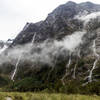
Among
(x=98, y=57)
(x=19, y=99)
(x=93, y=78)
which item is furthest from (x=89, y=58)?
(x=19, y=99)

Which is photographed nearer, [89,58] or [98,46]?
[89,58]

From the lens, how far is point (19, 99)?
8.86m

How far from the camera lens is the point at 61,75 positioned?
17212 centimetres

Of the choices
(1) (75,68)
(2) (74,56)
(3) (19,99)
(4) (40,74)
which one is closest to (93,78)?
(1) (75,68)

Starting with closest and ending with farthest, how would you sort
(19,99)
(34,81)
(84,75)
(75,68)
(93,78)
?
1. (19,99)
2. (93,78)
3. (84,75)
4. (75,68)
5. (34,81)

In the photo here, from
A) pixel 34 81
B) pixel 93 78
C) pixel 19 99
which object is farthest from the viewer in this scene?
pixel 34 81

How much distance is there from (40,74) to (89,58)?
54.4m

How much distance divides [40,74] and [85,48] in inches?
2082

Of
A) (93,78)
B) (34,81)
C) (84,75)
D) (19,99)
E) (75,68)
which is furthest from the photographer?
(34,81)

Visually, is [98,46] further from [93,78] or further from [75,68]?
[93,78]

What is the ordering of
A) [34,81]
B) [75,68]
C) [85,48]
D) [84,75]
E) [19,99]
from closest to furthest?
1. [19,99]
2. [84,75]
3. [75,68]
4. [34,81]
5. [85,48]

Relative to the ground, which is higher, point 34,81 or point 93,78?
point 93,78

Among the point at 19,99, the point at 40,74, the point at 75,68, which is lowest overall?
the point at 40,74

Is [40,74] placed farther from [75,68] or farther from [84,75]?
[84,75]
